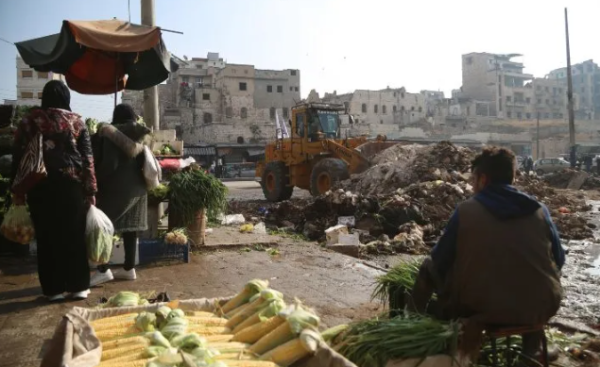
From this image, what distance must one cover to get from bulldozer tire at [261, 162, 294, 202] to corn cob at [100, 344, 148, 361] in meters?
15.0

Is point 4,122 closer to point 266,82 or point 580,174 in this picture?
point 580,174

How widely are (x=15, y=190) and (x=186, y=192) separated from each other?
242 centimetres

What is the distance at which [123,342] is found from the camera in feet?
8.51

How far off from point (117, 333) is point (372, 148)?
13.5m

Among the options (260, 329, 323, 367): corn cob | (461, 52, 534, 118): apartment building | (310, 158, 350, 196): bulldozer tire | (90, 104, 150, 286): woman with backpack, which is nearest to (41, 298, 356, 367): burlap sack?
(260, 329, 323, 367): corn cob

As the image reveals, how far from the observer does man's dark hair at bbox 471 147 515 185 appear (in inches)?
106

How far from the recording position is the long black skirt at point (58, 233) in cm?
418

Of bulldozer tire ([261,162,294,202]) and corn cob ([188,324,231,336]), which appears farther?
bulldozer tire ([261,162,294,202])

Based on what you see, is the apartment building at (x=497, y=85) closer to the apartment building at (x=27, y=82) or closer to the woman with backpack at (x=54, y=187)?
the apartment building at (x=27, y=82)

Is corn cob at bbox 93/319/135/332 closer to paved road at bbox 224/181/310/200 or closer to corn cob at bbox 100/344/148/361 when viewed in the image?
corn cob at bbox 100/344/148/361

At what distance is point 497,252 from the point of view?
249 cm

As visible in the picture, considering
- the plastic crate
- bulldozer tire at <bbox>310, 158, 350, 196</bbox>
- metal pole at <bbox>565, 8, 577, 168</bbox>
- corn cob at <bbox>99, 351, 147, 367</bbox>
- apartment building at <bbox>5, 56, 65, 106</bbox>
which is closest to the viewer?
corn cob at <bbox>99, 351, 147, 367</bbox>

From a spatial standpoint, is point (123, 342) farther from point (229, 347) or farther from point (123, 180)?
point (123, 180)

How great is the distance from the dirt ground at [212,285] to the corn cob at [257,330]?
4.17 feet
